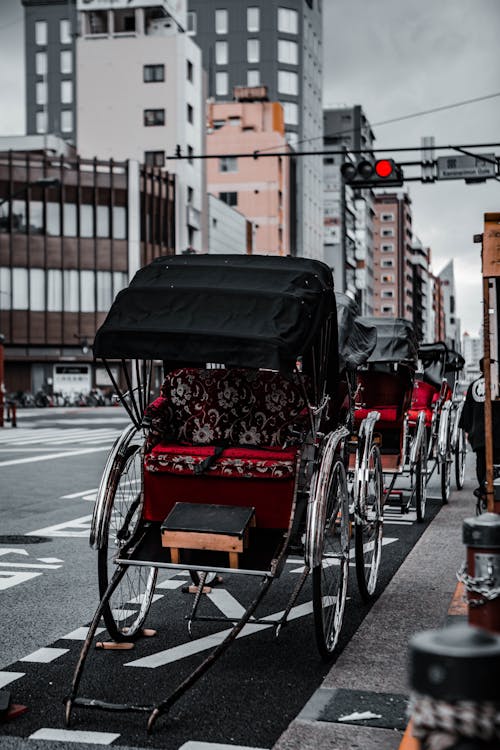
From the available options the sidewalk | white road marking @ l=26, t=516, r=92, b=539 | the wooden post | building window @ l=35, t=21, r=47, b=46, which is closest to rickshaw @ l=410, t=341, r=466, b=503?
the sidewalk

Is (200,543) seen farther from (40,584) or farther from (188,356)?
(40,584)

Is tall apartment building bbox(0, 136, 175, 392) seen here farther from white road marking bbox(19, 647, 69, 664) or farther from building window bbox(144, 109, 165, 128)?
white road marking bbox(19, 647, 69, 664)

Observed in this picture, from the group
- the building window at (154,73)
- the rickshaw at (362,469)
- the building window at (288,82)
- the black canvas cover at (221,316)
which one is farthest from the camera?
the building window at (288,82)

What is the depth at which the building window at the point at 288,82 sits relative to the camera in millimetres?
103375

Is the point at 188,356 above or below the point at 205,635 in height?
above

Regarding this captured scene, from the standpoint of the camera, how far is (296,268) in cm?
575

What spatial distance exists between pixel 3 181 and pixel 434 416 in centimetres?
5447

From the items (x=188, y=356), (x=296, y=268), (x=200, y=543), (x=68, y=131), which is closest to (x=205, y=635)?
(x=200, y=543)

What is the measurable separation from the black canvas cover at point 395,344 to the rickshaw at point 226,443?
4900 mm

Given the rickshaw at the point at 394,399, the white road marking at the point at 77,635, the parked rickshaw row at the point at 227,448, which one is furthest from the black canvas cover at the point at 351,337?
the white road marking at the point at 77,635

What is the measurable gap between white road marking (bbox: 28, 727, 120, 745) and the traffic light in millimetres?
16168

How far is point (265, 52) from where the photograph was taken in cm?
10300

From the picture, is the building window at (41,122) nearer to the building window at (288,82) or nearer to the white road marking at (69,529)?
the building window at (288,82)

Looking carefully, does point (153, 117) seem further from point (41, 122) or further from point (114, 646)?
point (114, 646)
